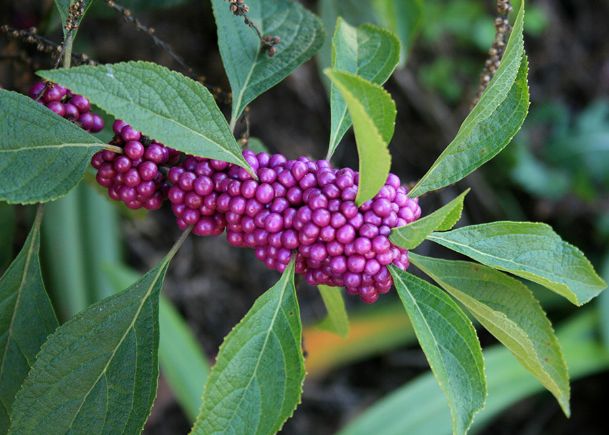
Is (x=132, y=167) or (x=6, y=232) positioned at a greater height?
(x=132, y=167)

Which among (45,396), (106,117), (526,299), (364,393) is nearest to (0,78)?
(106,117)

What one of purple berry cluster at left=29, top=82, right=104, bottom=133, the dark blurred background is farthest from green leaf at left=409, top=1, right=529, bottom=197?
the dark blurred background

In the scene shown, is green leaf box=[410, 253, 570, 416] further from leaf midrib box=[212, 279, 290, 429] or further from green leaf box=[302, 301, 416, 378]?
green leaf box=[302, 301, 416, 378]

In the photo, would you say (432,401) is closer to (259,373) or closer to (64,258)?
(64,258)

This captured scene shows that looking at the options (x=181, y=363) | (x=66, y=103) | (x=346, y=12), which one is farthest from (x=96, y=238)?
(x=66, y=103)

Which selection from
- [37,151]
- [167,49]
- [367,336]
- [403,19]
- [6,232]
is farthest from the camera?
[367,336]

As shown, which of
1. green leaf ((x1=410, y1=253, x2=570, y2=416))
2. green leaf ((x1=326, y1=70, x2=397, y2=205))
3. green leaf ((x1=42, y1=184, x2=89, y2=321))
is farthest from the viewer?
green leaf ((x1=42, y1=184, x2=89, y2=321))

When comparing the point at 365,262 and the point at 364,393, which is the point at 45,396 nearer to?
the point at 365,262
